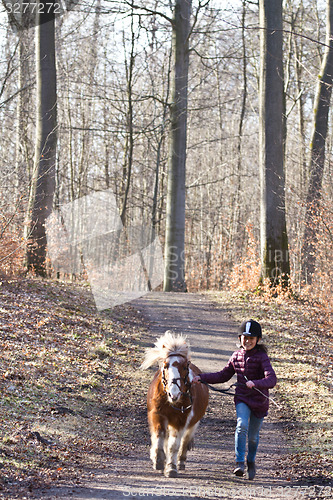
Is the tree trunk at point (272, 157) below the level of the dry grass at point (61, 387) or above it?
above

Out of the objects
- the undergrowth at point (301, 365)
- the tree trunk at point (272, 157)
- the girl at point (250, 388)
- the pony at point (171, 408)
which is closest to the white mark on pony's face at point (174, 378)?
the pony at point (171, 408)

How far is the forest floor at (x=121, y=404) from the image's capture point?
19.4ft

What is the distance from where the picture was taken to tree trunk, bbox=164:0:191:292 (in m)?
21.2

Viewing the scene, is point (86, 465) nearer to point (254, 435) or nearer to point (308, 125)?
point (254, 435)

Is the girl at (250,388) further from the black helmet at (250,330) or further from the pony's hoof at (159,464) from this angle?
the pony's hoof at (159,464)

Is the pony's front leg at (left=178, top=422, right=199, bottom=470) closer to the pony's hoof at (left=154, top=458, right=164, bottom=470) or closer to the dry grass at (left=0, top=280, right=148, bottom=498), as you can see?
the pony's hoof at (left=154, top=458, right=164, bottom=470)

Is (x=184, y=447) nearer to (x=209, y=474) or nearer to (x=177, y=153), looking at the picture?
(x=209, y=474)

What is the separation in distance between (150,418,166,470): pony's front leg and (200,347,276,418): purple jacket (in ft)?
2.49

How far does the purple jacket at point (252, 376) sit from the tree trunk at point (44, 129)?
11251 millimetres

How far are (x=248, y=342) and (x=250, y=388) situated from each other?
51cm

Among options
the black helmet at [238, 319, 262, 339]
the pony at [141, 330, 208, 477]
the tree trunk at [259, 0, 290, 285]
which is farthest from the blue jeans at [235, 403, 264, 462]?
the tree trunk at [259, 0, 290, 285]

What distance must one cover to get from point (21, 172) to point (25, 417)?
7638 mm

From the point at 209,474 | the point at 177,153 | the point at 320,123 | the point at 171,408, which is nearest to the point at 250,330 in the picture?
the point at 171,408

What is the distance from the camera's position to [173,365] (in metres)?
6.12
